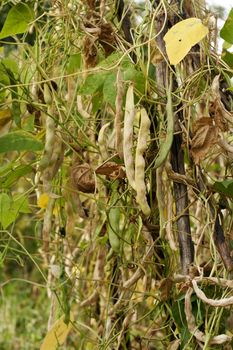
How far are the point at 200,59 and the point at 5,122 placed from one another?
252mm

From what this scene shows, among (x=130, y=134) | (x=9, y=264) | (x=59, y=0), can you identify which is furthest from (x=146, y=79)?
(x=9, y=264)

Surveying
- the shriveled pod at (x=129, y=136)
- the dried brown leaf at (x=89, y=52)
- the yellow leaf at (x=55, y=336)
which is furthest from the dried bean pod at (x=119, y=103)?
the yellow leaf at (x=55, y=336)

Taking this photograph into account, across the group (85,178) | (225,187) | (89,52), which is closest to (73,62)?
(89,52)

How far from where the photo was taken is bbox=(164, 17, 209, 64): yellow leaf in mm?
735

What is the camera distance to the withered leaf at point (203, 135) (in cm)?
76

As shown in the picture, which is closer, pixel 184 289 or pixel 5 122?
pixel 184 289

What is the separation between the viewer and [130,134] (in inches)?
29.1

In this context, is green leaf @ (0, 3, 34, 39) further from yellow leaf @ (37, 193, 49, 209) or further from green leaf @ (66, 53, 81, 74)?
yellow leaf @ (37, 193, 49, 209)

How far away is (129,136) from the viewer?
0.74m

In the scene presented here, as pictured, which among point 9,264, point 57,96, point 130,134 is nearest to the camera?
point 130,134

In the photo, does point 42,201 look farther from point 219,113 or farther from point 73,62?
point 219,113

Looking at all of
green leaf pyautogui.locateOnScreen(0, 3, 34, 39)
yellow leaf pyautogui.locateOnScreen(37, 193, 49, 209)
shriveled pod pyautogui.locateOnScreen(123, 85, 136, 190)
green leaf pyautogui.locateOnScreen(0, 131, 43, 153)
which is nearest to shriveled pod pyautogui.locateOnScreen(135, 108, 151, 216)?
shriveled pod pyautogui.locateOnScreen(123, 85, 136, 190)

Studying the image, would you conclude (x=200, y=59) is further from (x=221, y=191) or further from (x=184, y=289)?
(x=184, y=289)

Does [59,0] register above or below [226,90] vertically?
above
